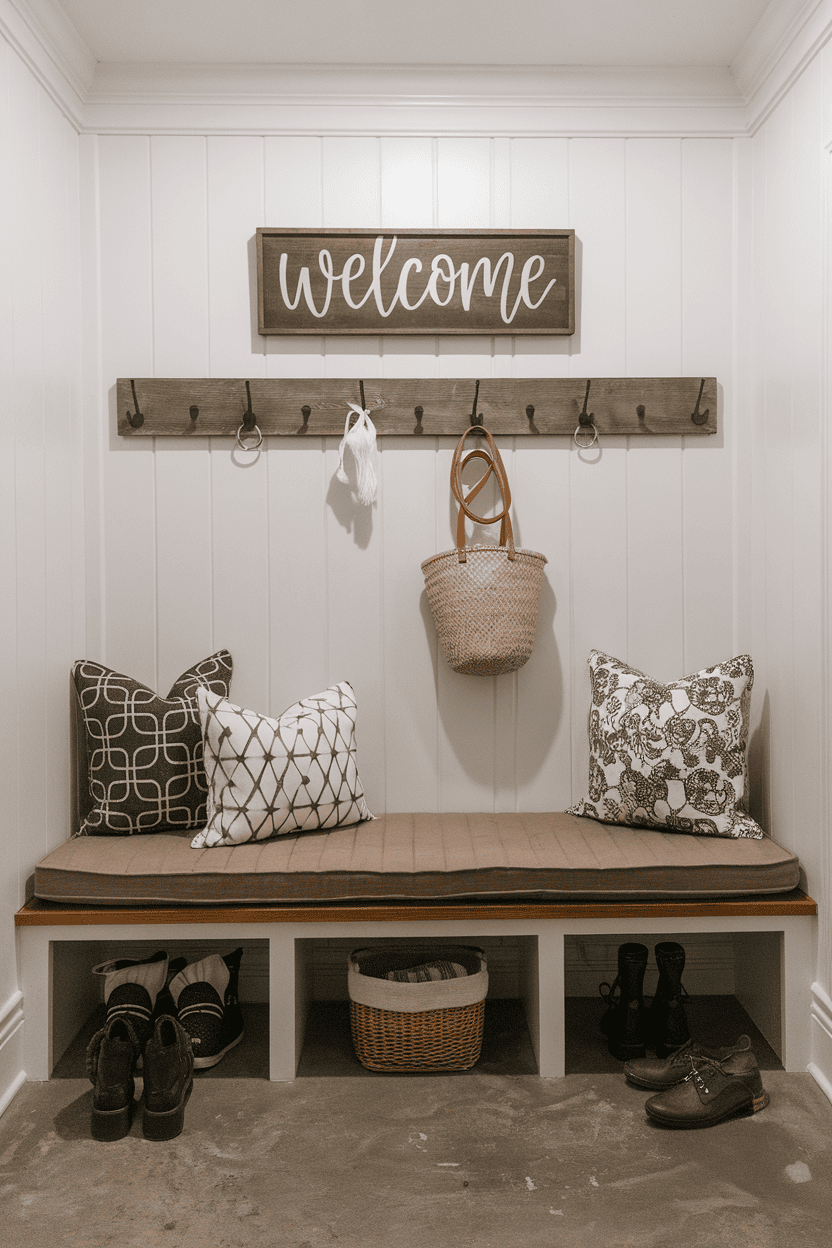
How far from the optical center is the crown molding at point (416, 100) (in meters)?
2.42

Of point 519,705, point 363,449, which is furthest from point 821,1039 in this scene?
point 363,449

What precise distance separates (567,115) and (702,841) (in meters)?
1.99

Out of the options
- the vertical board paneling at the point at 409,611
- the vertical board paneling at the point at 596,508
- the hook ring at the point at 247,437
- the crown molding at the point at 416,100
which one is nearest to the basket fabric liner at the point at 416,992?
the vertical board paneling at the point at 409,611

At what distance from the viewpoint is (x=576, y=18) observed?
2229mm

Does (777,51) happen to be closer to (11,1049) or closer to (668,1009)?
(668,1009)

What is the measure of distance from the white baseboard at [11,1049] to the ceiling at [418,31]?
2.36 m

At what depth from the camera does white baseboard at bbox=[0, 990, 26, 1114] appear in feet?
6.40

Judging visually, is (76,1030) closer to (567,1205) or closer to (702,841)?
(567,1205)

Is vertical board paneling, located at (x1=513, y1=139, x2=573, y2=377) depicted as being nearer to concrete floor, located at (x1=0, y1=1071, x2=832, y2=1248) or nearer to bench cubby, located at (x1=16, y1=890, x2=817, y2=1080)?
bench cubby, located at (x1=16, y1=890, x2=817, y2=1080)

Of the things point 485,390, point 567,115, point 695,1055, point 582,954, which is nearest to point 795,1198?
point 695,1055

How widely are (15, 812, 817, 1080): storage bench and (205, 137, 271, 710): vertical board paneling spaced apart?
0.61m

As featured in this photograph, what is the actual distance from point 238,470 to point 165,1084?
5.03ft

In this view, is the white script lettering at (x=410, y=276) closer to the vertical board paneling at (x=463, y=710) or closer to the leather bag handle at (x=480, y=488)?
the vertical board paneling at (x=463, y=710)

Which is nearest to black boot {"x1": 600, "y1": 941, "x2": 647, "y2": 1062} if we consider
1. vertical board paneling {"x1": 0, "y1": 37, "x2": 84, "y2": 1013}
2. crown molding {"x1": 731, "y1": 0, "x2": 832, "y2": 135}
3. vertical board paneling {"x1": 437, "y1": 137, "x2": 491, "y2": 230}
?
vertical board paneling {"x1": 0, "y1": 37, "x2": 84, "y2": 1013}
